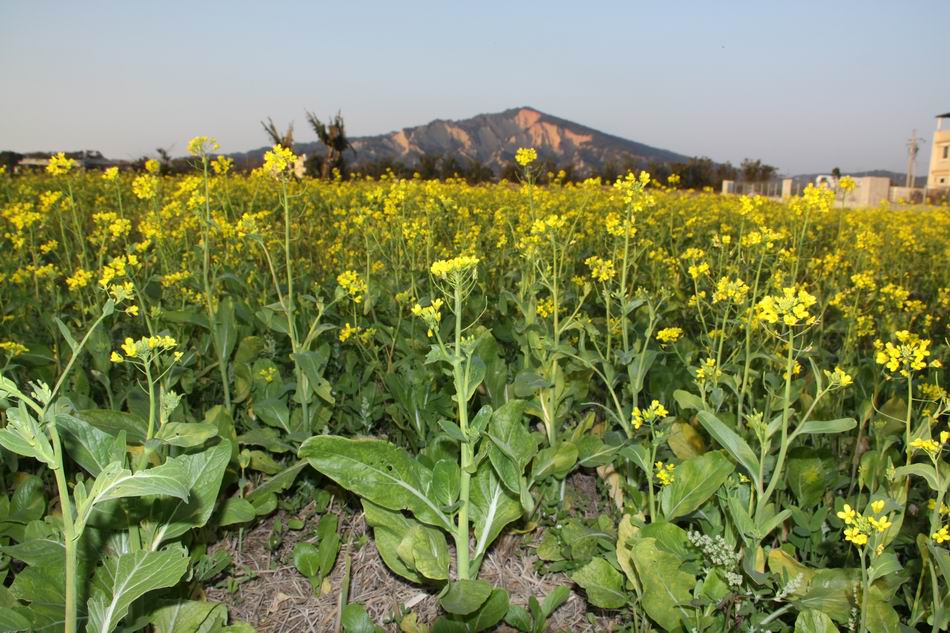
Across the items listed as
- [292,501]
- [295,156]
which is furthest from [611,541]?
[295,156]

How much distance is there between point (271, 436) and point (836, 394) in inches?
89.3

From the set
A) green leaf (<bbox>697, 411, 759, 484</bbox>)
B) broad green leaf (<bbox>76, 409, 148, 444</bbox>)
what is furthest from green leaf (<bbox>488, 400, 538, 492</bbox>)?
broad green leaf (<bbox>76, 409, 148, 444</bbox>)

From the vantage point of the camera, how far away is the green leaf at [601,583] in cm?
184

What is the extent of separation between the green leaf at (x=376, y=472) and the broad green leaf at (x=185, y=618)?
1.50ft

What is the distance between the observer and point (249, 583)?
80.6 inches

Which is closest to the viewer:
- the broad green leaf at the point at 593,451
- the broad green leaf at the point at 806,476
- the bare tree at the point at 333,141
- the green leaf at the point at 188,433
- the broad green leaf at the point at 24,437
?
the broad green leaf at the point at 24,437

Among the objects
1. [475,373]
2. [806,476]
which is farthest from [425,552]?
[806,476]

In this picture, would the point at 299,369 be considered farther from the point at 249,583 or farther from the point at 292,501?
the point at 249,583

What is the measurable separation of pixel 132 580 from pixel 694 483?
1.47 m

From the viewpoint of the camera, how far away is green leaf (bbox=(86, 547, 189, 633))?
139 cm

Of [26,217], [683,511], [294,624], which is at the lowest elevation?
[294,624]

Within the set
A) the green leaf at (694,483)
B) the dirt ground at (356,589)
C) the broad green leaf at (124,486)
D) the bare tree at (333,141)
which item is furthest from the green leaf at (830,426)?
the bare tree at (333,141)

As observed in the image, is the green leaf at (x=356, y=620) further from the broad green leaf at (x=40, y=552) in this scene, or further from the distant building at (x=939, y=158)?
the distant building at (x=939, y=158)

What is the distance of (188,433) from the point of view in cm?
168
